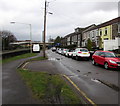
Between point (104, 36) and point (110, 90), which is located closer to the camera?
point (110, 90)

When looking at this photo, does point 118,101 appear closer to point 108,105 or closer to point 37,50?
point 108,105

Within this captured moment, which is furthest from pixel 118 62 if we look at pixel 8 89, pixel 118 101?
pixel 8 89

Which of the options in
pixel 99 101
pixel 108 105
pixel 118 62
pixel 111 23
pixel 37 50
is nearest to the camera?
pixel 108 105

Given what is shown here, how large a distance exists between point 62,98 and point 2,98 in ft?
6.91

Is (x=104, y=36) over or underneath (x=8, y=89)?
over

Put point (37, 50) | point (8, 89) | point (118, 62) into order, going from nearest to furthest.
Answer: point (8, 89) < point (118, 62) < point (37, 50)

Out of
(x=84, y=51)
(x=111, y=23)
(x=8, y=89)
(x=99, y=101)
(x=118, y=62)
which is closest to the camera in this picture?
(x=99, y=101)

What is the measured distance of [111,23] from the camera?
3200 centimetres

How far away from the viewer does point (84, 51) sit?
19031mm

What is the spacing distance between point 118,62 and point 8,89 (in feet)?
28.5

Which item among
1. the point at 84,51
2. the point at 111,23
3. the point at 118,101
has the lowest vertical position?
the point at 118,101

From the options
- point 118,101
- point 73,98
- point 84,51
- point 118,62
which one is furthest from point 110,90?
point 84,51

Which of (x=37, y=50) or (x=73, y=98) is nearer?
(x=73, y=98)

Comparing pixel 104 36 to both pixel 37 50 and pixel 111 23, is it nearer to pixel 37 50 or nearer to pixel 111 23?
pixel 111 23
